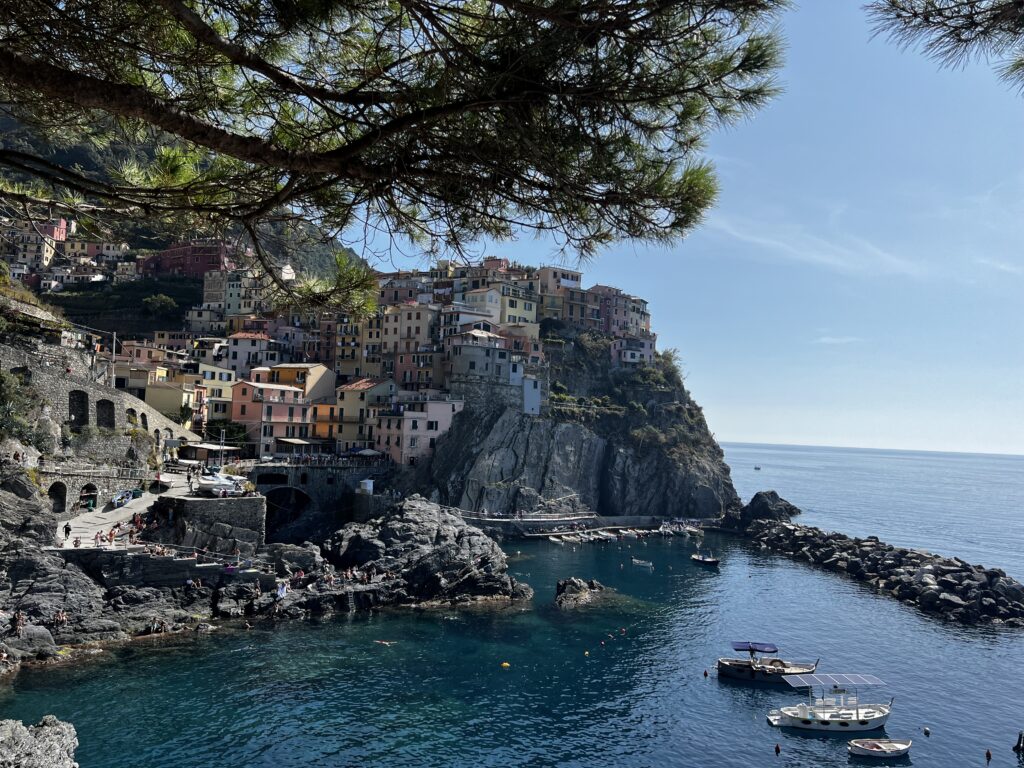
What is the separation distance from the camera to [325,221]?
25.1 feet

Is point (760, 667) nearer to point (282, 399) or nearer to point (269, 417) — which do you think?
point (269, 417)

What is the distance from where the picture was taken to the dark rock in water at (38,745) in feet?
54.6

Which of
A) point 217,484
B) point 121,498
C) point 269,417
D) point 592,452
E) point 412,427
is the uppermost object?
point 269,417

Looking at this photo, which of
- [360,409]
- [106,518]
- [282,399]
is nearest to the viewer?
[106,518]

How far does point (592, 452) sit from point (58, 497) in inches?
1851

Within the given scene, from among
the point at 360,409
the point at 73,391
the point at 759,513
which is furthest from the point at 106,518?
the point at 759,513

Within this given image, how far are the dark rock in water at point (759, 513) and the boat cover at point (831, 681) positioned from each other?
42.8 meters

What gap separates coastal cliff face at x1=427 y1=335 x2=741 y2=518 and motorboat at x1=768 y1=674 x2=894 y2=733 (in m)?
35.1

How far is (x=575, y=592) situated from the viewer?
140 feet

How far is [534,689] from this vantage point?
2867 centimetres

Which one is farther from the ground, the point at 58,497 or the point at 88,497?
the point at 58,497

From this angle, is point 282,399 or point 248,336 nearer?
point 282,399

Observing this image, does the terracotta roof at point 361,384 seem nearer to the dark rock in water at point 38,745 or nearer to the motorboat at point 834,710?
the motorboat at point 834,710

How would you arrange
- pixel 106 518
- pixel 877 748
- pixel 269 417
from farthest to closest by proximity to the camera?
pixel 269 417
pixel 106 518
pixel 877 748
